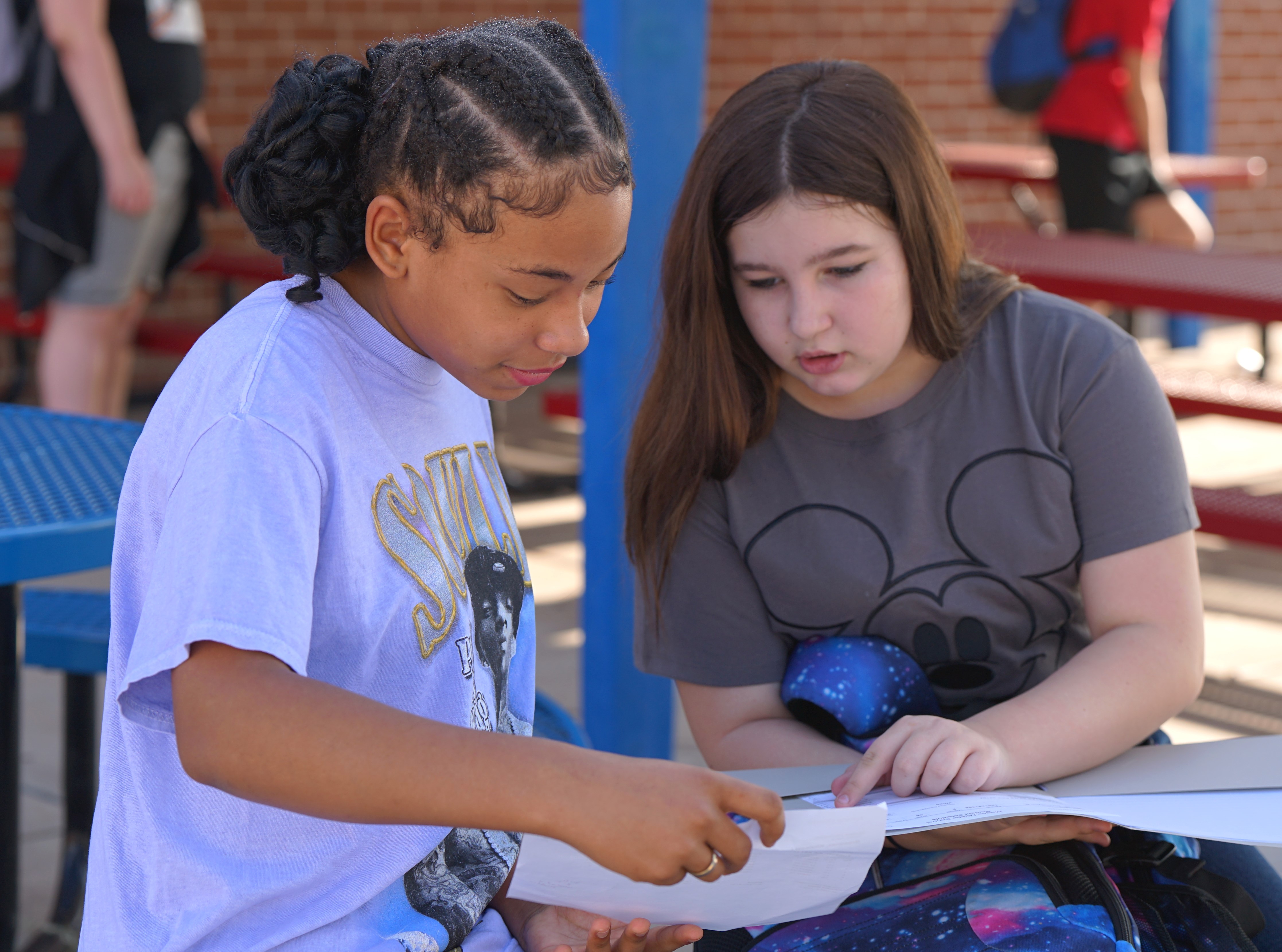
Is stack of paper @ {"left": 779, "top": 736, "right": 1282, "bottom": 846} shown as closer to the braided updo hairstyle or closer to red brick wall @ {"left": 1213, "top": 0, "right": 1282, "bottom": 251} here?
the braided updo hairstyle

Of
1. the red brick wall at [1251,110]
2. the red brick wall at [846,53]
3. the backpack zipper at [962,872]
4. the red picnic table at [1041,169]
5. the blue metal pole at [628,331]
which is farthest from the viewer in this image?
the red brick wall at [1251,110]

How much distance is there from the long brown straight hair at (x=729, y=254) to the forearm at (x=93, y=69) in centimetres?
203

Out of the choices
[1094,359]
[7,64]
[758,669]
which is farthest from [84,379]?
[1094,359]

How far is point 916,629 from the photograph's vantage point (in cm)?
150

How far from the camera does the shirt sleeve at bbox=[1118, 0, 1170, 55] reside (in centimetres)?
400

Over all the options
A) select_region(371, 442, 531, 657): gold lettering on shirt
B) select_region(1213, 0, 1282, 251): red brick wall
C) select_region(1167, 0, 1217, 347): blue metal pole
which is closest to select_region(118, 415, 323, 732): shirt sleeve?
select_region(371, 442, 531, 657): gold lettering on shirt

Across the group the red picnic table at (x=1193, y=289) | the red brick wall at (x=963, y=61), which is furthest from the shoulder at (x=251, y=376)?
the red brick wall at (x=963, y=61)

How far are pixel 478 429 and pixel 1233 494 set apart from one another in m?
1.98

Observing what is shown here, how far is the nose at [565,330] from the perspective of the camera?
108cm

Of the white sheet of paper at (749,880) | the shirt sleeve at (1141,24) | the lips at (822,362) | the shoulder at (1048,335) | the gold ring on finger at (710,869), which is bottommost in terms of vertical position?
the white sheet of paper at (749,880)

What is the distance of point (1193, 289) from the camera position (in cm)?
284

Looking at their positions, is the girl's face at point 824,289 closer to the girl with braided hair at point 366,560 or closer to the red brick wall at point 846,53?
the girl with braided hair at point 366,560

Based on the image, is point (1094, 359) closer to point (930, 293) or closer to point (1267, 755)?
point (930, 293)

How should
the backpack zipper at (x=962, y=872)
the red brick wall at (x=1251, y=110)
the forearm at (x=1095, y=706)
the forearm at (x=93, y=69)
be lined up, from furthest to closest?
the red brick wall at (x=1251, y=110) < the forearm at (x=93, y=69) < the forearm at (x=1095, y=706) < the backpack zipper at (x=962, y=872)
